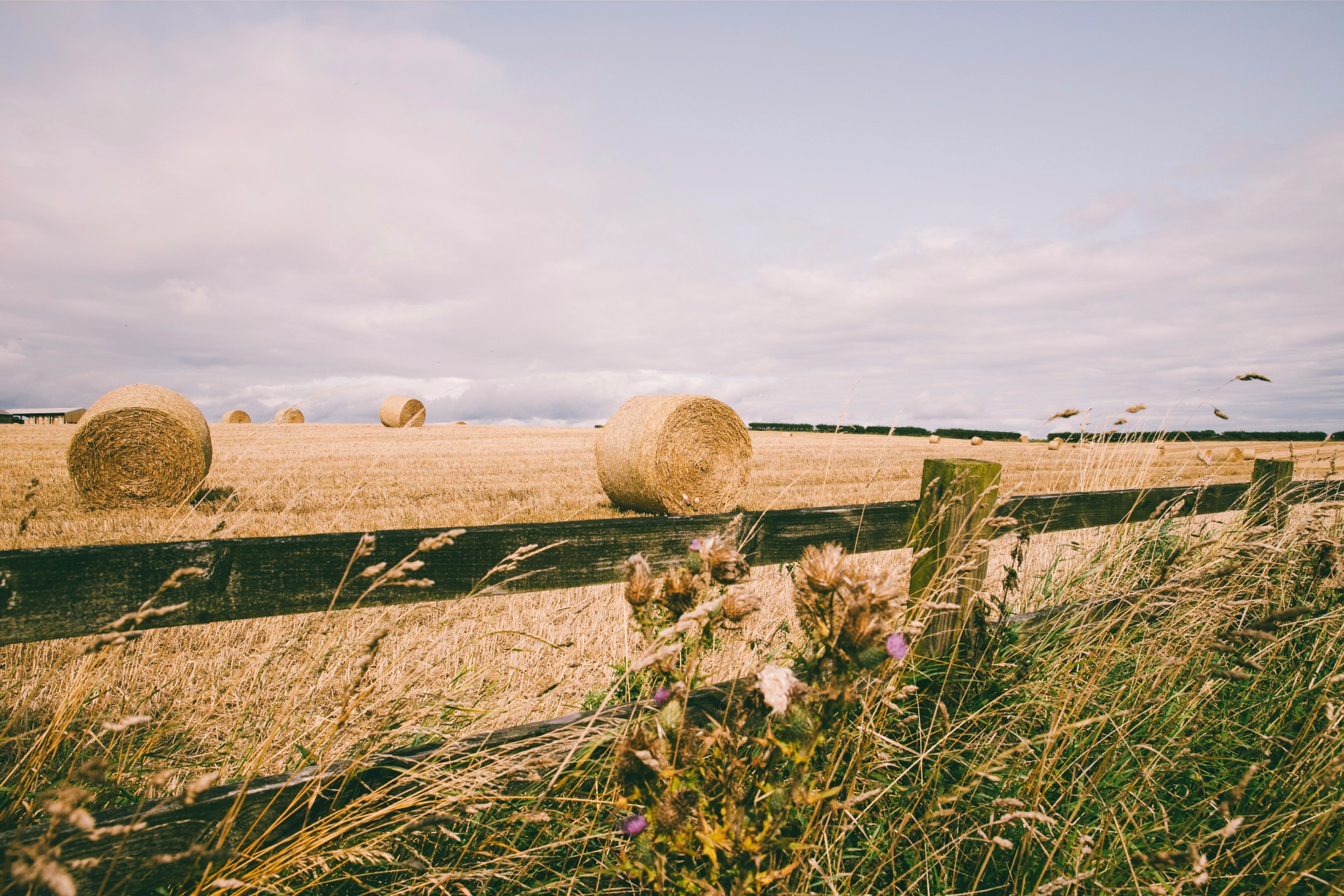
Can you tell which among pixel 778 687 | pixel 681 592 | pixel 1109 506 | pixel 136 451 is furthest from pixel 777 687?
pixel 136 451

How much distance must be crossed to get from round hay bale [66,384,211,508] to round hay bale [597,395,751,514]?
6417mm

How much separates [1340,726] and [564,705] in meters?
2.81

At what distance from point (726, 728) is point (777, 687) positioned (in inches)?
10.6

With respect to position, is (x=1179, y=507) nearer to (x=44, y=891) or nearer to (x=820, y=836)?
(x=820, y=836)

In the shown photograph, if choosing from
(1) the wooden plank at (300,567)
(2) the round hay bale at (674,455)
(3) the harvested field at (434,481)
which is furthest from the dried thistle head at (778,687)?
(2) the round hay bale at (674,455)

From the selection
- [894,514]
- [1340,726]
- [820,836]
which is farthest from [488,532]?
[1340,726]

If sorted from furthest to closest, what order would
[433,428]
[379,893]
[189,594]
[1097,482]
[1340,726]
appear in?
[433,428], [1097,482], [1340,726], [189,594], [379,893]

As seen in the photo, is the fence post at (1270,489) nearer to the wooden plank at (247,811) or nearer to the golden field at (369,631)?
the golden field at (369,631)

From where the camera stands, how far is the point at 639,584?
132 cm

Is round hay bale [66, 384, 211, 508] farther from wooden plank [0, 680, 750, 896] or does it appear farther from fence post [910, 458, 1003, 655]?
fence post [910, 458, 1003, 655]

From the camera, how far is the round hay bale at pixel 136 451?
9211mm

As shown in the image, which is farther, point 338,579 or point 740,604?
point 338,579

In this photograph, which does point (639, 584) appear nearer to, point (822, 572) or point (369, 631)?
point (822, 572)

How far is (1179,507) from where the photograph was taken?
3.98 meters
